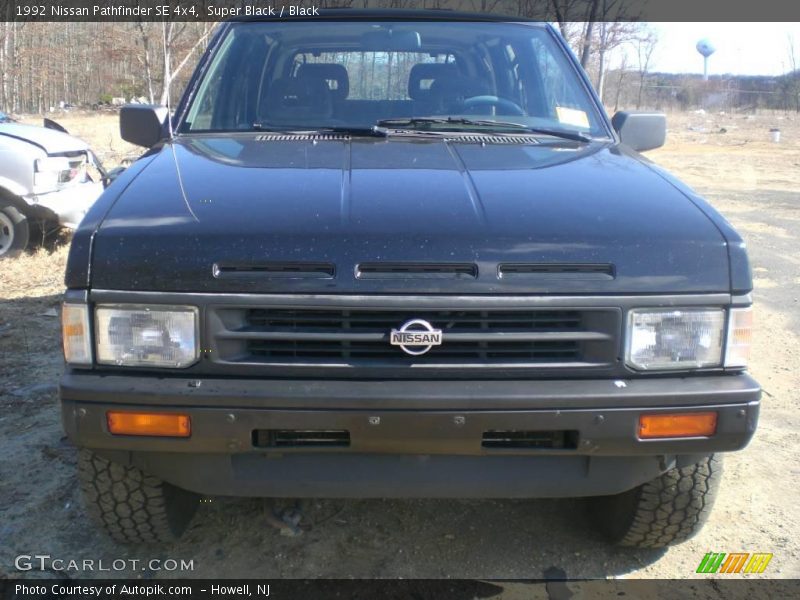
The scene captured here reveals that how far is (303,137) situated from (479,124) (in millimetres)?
772

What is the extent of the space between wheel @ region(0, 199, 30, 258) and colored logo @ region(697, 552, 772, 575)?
660 centimetres

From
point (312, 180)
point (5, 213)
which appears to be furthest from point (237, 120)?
point (5, 213)

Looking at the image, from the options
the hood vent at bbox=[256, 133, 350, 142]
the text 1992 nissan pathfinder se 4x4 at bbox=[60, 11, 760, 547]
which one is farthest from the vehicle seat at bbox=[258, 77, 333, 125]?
the text 1992 nissan pathfinder se 4x4 at bbox=[60, 11, 760, 547]

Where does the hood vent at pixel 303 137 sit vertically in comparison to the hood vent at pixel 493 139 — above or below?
below

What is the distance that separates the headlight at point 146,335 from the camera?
2156mm

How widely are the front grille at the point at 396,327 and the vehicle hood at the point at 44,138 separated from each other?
6.00 m

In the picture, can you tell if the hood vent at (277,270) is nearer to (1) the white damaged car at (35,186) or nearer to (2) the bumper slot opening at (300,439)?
(2) the bumper slot opening at (300,439)

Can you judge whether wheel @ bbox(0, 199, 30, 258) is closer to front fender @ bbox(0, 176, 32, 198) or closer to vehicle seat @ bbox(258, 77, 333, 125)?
front fender @ bbox(0, 176, 32, 198)

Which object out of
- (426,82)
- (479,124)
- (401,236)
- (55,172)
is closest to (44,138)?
(55,172)

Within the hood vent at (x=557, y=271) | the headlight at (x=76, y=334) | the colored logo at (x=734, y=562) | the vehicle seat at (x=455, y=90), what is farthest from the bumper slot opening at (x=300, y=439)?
the vehicle seat at (x=455, y=90)

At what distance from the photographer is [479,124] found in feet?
11.0

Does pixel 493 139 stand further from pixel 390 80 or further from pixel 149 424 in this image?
pixel 149 424

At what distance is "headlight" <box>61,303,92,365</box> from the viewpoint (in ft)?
7.11

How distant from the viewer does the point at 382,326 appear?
85.0 inches
